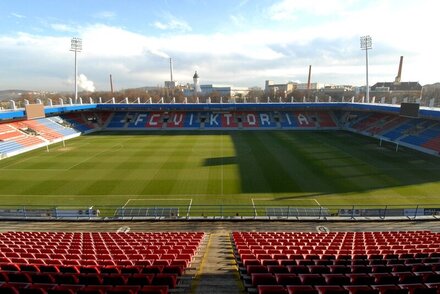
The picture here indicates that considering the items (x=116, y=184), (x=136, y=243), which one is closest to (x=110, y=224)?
(x=136, y=243)

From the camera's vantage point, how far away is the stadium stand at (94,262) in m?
6.92

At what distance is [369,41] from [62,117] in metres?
66.7

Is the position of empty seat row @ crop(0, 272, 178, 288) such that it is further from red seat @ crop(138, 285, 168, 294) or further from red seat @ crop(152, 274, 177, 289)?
red seat @ crop(138, 285, 168, 294)

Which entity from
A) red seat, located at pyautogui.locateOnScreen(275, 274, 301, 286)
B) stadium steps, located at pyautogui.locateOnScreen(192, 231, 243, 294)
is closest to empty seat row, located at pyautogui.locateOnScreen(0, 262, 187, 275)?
stadium steps, located at pyautogui.locateOnScreen(192, 231, 243, 294)

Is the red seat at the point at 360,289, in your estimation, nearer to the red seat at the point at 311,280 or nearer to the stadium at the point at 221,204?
the stadium at the point at 221,204

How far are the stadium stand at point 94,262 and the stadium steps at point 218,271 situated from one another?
0.60m

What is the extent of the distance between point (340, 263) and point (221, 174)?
20109 mm

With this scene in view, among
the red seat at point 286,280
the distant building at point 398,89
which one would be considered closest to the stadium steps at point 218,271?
the red seat at point 286,280

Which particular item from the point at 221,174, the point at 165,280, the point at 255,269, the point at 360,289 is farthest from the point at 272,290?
the point at 221,174

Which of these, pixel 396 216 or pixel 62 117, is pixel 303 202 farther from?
pixel 62 117

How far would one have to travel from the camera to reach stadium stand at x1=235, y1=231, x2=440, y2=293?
6977 millimetres

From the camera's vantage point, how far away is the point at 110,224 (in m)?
17.0

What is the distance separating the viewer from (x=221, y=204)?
21.2 metres

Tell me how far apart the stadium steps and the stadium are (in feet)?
0.25
